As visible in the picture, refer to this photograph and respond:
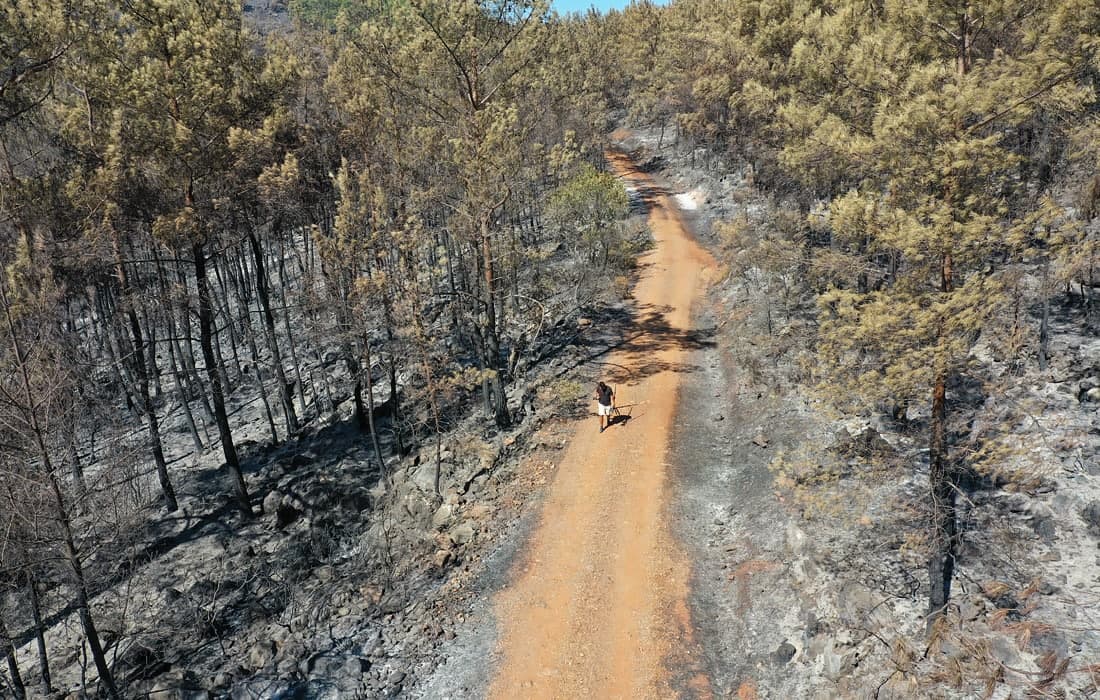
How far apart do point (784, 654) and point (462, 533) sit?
7.70m

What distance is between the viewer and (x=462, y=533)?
1564cm

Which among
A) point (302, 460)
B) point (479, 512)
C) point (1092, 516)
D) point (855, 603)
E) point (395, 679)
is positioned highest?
point (1092, 516)

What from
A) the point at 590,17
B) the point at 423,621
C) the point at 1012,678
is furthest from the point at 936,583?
the point at 590,17

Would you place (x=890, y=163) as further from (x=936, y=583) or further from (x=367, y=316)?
(x=367, y=316)

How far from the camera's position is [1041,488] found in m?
12.8

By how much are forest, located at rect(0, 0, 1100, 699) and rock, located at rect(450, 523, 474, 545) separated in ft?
2.94

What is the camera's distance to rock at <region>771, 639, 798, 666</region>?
1122cm

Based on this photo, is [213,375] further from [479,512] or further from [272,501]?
[479,512]

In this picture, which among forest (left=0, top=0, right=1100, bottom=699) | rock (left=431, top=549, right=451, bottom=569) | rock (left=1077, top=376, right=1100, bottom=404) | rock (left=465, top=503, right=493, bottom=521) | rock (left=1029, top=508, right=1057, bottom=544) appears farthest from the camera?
rock (left=465, top=503, right=493, bottom=521)

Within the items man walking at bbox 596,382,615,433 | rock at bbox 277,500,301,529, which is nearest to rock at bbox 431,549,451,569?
man walking at bbox 596,382,615,433

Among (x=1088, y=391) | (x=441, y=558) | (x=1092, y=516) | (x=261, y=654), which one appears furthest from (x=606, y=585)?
(x=1088, y=391)

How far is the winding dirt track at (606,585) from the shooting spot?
451 inches

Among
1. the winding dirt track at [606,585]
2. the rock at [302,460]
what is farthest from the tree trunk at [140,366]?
the winding dirt track at [606,585]

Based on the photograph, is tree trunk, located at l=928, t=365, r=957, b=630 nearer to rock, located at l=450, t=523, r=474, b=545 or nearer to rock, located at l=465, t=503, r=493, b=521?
rock, located at l=450, t=523, r=474, b=545
